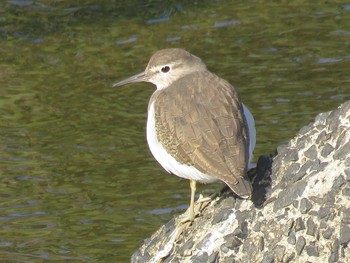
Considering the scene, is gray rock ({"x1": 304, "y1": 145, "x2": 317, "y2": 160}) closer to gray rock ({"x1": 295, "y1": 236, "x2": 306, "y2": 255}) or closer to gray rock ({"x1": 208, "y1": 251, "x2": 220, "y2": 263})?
gray rock ({"x1": 295, "y1": 236, "x2": 306, "y2": 255})

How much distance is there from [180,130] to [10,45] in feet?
20.8

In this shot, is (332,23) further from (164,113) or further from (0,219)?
(164,113)

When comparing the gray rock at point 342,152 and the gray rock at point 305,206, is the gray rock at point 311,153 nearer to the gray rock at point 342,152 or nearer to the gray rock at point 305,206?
the gray rock at point 342,152

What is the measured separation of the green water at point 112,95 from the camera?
991 centimetres

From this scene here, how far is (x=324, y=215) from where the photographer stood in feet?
22.0

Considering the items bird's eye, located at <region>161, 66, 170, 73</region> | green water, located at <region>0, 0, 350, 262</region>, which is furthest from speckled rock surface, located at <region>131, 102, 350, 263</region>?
green water, located at <region>0, 0, 350, 262</region>

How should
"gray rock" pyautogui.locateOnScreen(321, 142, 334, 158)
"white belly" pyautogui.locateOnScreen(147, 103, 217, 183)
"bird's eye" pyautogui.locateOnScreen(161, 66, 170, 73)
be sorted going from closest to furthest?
1. "gray rock" pyautogui.locateOnScreen(321, 142, 334, 158)
2. "white belly" pyautogui.locateOnScreen(147, 103, 217, 183)
3. "bird's eye" pyautogui.locateOnScreen(161, 66, 170, 73)

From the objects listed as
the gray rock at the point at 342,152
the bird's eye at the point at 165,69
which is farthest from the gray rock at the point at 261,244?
the bird's eye at the point at 165,69

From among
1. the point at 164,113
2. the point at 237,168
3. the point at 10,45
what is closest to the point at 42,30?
the point at 10,45

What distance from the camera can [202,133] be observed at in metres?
7.25

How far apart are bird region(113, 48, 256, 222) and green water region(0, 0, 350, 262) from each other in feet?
6.35

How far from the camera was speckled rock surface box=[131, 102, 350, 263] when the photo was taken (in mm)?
6707

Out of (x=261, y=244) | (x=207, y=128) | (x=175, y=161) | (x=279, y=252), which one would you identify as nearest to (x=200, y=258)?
(x=261, y=244)

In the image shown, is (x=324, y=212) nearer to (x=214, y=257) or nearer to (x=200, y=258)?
(x=214, y=257)
